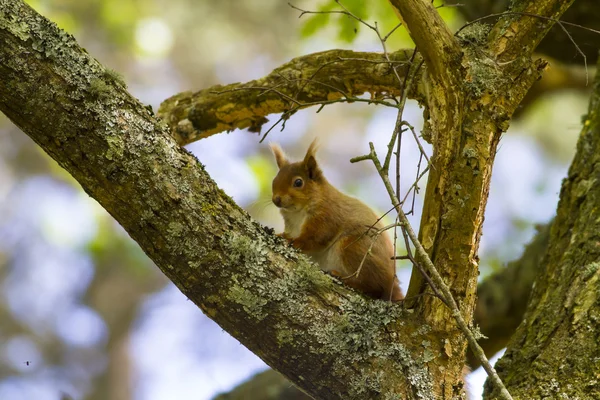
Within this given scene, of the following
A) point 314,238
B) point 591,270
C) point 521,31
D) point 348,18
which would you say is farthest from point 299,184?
point 521,31

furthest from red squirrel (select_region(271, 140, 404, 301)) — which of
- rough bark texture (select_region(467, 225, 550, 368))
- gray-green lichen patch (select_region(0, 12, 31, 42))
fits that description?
gray-green lichen patch (select_region(0, 12, 31, 42))

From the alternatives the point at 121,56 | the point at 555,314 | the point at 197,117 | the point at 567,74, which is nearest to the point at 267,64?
the point at 121,56

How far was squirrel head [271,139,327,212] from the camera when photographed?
4156 mm

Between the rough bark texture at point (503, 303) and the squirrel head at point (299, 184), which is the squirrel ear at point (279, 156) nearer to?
the squirrel head at point (299, 184)

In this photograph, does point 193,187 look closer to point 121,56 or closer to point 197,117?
point 197,117

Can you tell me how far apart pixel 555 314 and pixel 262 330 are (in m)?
1.33

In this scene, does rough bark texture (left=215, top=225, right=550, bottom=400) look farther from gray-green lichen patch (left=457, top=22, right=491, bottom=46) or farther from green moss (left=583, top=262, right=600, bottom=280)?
gray-green lichen patch (left=457, top=22, right=491, bottom=46)

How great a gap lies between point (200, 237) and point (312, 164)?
2136mm

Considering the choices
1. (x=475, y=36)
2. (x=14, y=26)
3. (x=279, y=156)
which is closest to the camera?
(x=14, y=26)

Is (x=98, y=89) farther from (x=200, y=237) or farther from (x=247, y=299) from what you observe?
(x=247, y=299)

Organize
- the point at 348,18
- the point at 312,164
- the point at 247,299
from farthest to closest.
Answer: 1. the point at 312,164
2. the point at 348,18
3. the point at 247,299

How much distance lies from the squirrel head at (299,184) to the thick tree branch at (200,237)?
1736 mm

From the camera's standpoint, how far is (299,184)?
13.8 feet

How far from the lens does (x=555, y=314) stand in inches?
112
